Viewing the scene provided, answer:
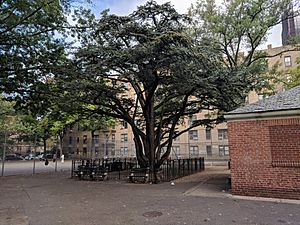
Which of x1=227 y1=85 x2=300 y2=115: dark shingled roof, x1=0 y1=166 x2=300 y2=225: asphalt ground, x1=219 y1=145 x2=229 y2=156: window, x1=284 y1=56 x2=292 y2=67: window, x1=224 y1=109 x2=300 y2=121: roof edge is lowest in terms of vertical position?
x1=0 y1=166 x2=300 y2=225: asphalt ground

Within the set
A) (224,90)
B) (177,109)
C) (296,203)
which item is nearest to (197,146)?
(177,109)

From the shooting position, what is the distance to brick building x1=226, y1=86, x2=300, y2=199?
8453mm

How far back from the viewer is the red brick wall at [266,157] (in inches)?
332

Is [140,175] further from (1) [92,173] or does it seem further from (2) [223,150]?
(2) [223,150]

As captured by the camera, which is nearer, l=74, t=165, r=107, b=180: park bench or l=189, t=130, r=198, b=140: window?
l=74, t=165, r=107, b=180: park bench

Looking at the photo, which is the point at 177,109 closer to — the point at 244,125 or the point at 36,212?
the point at 244,125

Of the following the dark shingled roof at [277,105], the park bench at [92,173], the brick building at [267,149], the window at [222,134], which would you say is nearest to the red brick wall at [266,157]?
the brick building at [267,149]

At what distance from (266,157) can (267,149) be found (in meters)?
0.29

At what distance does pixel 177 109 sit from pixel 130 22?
8.30m

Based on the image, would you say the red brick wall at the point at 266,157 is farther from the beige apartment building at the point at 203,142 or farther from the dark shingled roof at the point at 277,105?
the beige apartment building at the point at 203,142

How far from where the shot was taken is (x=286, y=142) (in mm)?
8609

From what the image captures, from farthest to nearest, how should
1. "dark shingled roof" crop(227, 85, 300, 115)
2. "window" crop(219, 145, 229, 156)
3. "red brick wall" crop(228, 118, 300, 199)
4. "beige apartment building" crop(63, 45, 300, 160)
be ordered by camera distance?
1. "window" crop(219, 145, 229, 156)
2. "beige apartment building" crop(63, 45, 300, 160)
3. "dark shingled roof" crop(227, 85, 300, 115)
4. "red brick wall" crop(228, 118, 300, 199)

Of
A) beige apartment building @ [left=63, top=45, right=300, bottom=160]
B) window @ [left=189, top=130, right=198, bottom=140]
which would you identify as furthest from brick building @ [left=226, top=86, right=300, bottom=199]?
window @ [left=189, top=130, right=198, bottom=140]

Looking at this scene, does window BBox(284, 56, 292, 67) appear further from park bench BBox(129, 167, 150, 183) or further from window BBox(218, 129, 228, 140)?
park bench BBox(129, 167, 150, 183)
